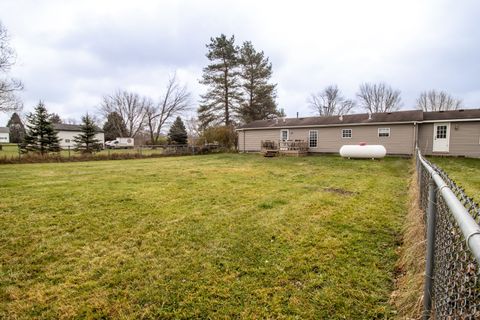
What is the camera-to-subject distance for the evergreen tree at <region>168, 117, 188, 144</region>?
3500 cm

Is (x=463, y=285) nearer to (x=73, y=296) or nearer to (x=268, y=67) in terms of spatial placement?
(x=73, y=296)

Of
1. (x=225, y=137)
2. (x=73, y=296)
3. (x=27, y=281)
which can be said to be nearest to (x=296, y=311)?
(x=73, y=296)

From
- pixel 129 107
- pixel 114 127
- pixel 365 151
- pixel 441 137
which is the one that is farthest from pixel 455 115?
pixel 114 127

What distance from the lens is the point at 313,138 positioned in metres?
19.9

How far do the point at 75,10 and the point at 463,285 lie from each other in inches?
617

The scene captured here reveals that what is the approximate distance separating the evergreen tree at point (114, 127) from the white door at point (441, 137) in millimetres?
39048

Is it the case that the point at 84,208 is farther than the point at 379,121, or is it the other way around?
the point at 379,121

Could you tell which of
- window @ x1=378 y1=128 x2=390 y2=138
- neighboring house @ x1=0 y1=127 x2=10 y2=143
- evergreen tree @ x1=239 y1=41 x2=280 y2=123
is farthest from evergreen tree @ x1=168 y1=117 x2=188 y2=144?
neighboring house @ x1=0 y1=127 x2=10 y2=143

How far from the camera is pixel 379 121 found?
1683 centimetres

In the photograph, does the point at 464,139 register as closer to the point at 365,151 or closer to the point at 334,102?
the point at 365,151

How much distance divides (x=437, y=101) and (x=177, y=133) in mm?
41413

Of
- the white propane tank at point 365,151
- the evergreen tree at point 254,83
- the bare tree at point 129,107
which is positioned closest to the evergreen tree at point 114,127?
the bare tree at point 129,107

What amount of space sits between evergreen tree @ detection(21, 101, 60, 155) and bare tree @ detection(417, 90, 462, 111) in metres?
48.6

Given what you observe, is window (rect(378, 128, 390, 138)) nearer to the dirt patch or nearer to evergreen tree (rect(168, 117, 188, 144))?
the dirt patch
